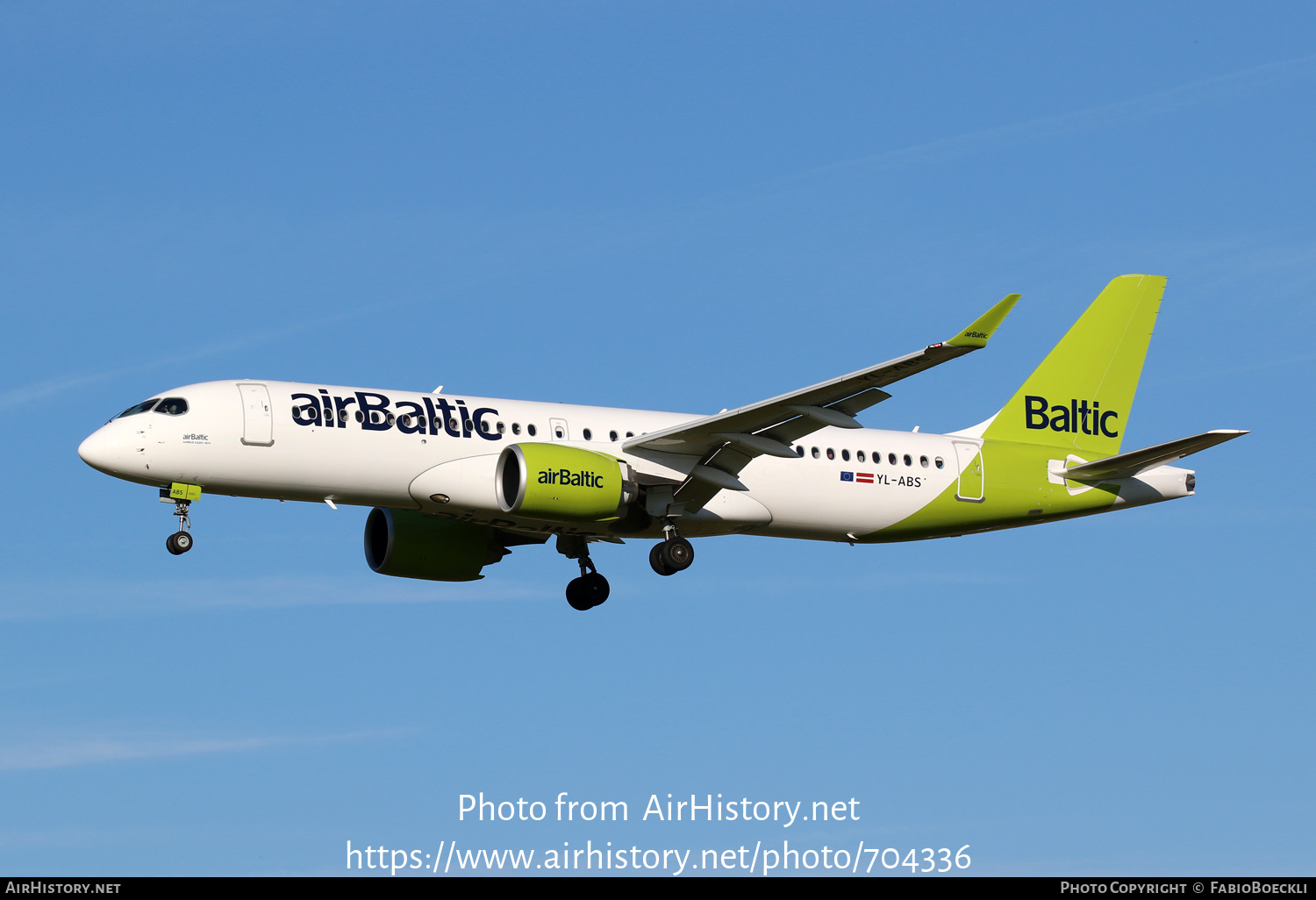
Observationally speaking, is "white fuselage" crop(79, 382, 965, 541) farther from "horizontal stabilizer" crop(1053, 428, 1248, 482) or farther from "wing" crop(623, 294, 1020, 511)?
"horizontal stabilizer" crop(1053, 428, 1248, 482)

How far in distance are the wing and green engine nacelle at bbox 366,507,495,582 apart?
577cm

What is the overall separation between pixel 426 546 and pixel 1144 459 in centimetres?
1698

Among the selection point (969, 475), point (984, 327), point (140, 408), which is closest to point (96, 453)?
point (140, 408)

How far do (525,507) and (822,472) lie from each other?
7.84m

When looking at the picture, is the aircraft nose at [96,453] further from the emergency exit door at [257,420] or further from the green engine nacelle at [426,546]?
the green engine nacelle at [426,546]

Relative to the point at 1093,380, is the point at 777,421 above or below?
below

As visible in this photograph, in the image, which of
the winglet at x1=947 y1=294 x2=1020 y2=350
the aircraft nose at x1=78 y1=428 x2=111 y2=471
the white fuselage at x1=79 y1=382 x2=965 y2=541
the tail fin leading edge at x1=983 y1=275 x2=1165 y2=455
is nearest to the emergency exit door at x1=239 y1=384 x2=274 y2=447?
the white fuselage at x1=79 y1=382 x2=965 y2=541

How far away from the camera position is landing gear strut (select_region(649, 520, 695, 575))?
37.4 m

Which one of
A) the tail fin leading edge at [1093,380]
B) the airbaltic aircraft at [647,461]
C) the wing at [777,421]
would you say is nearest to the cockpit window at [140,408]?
the airbaltic aircraft at [647,461]

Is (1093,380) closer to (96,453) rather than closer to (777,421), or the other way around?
(777,421)

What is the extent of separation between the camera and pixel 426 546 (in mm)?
40375
